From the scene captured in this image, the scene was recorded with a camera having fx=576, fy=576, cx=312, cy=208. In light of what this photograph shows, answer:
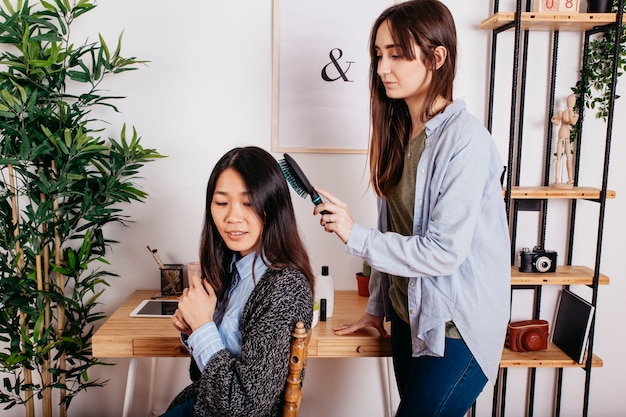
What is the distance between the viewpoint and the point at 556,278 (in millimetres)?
2078

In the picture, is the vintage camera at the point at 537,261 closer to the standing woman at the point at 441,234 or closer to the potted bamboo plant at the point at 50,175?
the standing woman at the point at 441,234

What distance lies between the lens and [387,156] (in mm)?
1522

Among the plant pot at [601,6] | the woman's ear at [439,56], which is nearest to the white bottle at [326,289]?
the woman's ear at [439,56]

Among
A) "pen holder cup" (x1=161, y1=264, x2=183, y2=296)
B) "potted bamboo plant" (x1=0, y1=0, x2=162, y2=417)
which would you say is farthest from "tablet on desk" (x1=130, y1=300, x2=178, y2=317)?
"potted bamboo plant" (x1=0, y1=0, x2=162, y2=417)

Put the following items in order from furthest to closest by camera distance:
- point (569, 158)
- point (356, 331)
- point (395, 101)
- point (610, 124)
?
point (569, 158) < point (610, 124) < point (356, 331) < point (395, 101)

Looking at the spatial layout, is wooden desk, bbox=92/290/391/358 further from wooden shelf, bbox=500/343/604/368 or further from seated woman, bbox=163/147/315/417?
wooden shelf, bbox=500/343/604/368

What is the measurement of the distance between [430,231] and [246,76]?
3.84 feet

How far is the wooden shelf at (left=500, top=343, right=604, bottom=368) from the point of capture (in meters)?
2.04

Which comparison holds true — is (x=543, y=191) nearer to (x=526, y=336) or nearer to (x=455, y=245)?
(x=526, y=336)

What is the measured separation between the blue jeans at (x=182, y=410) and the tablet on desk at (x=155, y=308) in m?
0.54

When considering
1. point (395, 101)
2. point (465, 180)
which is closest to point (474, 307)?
point (465, 180)

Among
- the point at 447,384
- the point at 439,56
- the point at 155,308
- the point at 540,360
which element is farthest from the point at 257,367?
the point at 540,360

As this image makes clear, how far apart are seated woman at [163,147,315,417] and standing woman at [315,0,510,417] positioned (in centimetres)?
12

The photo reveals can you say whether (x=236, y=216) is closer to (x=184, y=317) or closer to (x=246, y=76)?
(x=184, y=317)
